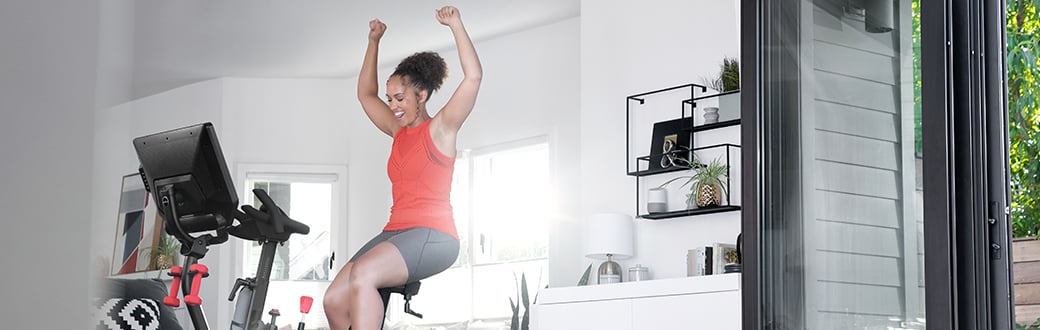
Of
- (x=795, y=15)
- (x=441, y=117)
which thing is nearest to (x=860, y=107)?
(x=795, y=15)

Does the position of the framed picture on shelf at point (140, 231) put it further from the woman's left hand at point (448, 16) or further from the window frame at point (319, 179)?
the woman's left hand at point (448, 16)

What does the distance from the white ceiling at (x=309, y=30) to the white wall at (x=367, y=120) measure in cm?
6

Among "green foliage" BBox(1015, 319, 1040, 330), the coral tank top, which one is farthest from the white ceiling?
"green foliage" BBox(1015, 319, 1040, 330)

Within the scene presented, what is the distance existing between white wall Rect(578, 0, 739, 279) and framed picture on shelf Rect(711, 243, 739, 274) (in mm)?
246

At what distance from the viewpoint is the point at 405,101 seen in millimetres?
4703

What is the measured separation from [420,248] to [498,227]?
29.8 inches

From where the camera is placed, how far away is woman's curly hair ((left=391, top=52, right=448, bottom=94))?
4.69 meters

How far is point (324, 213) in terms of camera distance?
16.8ft

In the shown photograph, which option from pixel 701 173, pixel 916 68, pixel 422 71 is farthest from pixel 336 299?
pixel 916 68

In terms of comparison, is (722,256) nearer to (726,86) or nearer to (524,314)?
(726,86)

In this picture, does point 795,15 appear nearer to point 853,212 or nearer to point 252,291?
point 853,212

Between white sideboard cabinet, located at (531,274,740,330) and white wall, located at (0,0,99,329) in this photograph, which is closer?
white wall, located at (0,0,99,329)

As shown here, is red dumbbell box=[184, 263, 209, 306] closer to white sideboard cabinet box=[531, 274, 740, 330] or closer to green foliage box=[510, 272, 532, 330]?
white sideboard cabinet box=[531, 274, 740, 330]

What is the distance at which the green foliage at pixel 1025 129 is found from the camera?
437 centimetres
